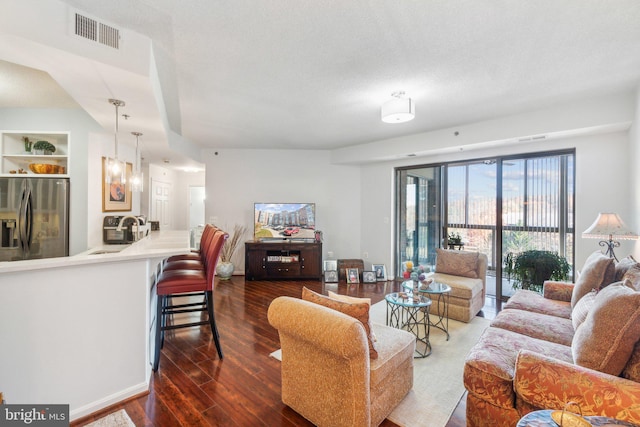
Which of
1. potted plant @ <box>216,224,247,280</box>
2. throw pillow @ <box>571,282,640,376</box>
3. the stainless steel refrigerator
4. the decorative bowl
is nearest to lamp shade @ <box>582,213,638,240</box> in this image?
throw pillow @ <box>571,282,640,376</box>

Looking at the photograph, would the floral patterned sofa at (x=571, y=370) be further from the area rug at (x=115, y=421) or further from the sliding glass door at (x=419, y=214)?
the sliding glass door at (x=419, y=214)

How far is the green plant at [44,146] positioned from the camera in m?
3.50

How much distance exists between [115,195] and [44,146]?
93 cm

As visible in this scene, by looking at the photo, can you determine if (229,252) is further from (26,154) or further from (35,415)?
(35,415)

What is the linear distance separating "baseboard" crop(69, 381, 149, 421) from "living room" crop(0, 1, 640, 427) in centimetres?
104

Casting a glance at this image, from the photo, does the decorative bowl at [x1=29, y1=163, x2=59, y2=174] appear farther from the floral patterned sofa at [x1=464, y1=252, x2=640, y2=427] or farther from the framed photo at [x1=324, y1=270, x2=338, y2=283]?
the floral patterned sofa at [x1=464, y1=252, x2=640, y2=427]

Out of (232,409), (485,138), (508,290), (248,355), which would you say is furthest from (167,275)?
(508,290)

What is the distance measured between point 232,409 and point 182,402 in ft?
1.26

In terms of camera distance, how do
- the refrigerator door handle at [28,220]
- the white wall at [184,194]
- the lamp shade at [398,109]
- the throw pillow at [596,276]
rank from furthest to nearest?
the white wall at [184,194], the refrigerator door handle at [28,220], the lamp shade at [398,109], the throw pillow at [596,276]

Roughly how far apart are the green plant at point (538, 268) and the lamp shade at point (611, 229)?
95 centimetres

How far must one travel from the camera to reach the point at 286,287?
500cm

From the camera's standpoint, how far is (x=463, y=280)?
145 inches

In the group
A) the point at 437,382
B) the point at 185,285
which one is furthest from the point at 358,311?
the point at 185,285

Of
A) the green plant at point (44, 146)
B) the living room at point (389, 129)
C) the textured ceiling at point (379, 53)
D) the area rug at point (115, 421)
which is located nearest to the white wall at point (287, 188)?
the living room at point (389, 129)
